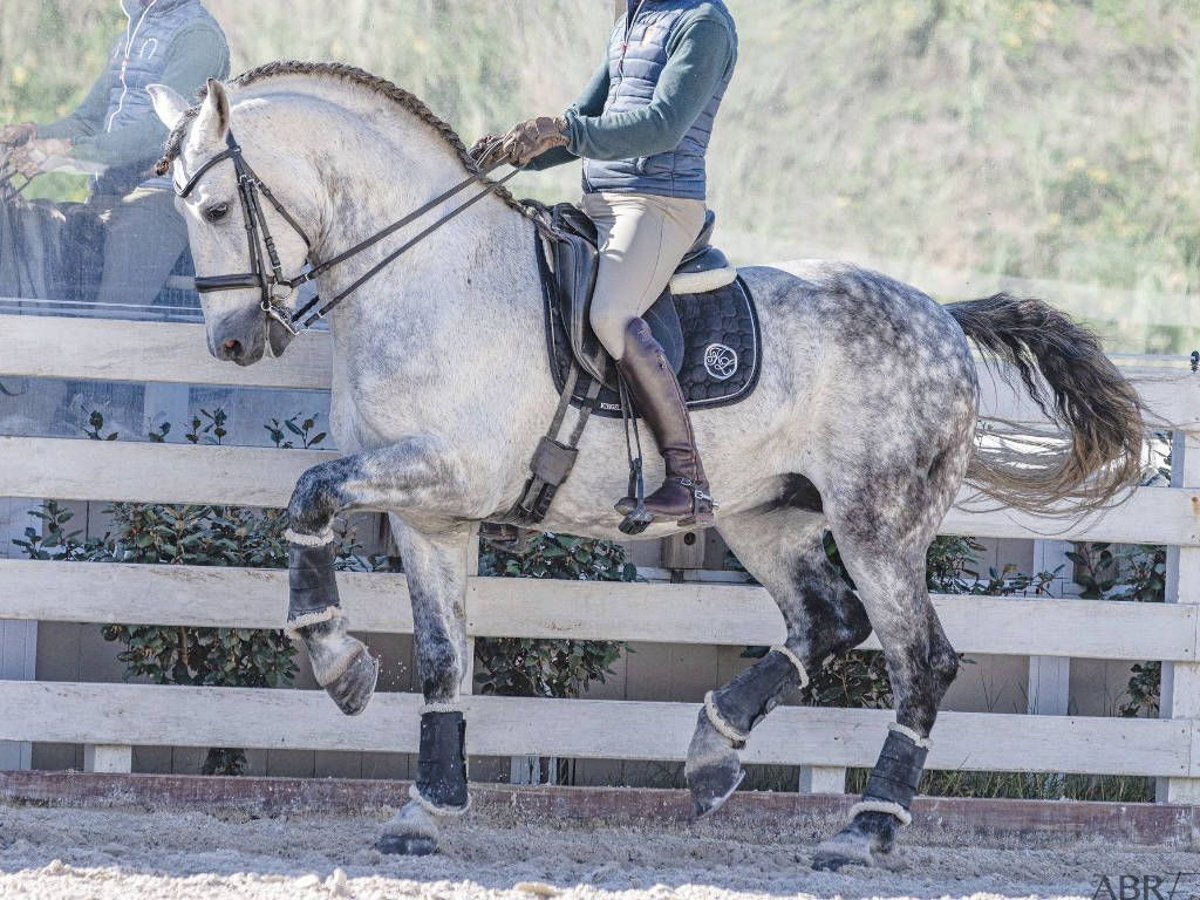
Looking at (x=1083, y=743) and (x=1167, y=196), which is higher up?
(x=1167, y=196)

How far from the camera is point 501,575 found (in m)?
5.93

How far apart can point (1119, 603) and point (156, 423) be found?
3812 millimetres

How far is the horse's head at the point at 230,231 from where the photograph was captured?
4.53m

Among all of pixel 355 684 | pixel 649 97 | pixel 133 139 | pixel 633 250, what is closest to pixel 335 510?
pixel 355 684

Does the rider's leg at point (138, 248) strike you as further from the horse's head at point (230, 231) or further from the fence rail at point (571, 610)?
the horse's head at point (230, 231)

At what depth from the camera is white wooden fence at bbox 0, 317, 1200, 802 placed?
5.54 meters

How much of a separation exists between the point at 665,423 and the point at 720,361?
1.09ft

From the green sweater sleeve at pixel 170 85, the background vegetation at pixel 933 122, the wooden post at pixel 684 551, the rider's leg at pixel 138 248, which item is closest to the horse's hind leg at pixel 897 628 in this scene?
the wooden post at pixel 684 551

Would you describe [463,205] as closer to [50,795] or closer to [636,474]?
[636,474]

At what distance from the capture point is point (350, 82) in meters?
4.87

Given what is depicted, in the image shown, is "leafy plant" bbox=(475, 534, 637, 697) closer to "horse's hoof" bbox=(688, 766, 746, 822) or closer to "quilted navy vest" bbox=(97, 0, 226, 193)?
"horse's hoof" bbox=(688, 766, 746, 822)

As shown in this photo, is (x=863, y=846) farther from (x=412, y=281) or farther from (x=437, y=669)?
(x=412, y=281)

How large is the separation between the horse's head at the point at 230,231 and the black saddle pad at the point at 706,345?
2.82 feet

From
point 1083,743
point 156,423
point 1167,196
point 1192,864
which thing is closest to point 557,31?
point 156,423
